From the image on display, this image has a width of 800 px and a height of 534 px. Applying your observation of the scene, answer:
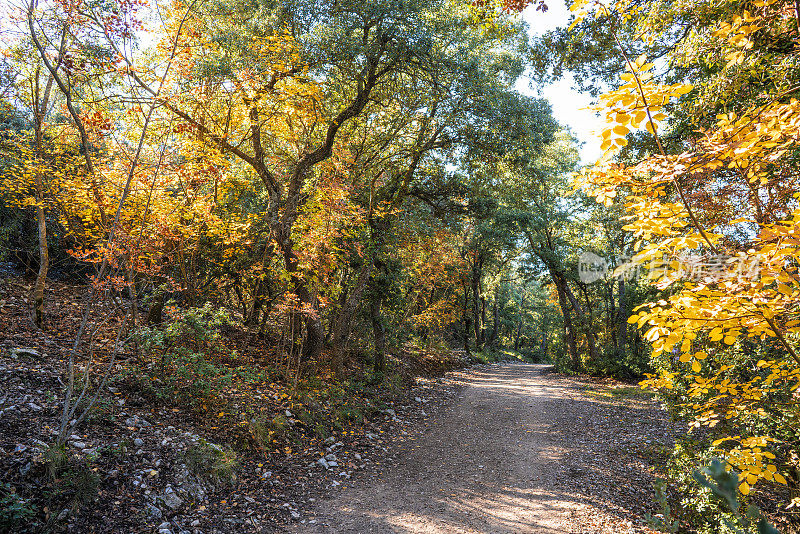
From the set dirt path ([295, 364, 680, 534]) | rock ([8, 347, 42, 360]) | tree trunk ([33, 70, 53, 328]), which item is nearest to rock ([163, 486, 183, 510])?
dirt path ([295, 364, 680, 534])

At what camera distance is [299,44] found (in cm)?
696

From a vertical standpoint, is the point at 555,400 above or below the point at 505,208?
below

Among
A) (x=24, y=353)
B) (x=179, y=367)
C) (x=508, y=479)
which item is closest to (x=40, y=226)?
(x=24, y=353)

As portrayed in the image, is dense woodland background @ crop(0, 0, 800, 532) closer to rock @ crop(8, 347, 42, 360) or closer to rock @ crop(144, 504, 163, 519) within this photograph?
rock @ crop(8, 347, 42, 360)

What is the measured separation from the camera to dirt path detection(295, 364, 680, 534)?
4.19 metres

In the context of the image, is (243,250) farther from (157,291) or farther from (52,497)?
(52,497)

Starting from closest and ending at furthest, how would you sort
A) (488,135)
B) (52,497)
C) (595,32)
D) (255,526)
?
(52,497) → (255,526) → (595,32) → (488,135)

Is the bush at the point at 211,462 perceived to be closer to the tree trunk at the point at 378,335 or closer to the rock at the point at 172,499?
the rock at the point at 172,499

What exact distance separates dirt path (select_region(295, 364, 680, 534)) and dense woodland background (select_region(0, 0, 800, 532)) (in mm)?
817

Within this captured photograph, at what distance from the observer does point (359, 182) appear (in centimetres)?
912

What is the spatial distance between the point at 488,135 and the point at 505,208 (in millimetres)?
5453

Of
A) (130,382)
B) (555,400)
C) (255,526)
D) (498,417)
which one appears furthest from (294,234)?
(555,400)

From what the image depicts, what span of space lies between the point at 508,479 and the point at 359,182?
6.63 m

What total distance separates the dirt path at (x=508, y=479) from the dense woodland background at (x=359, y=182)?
2.68 feet
